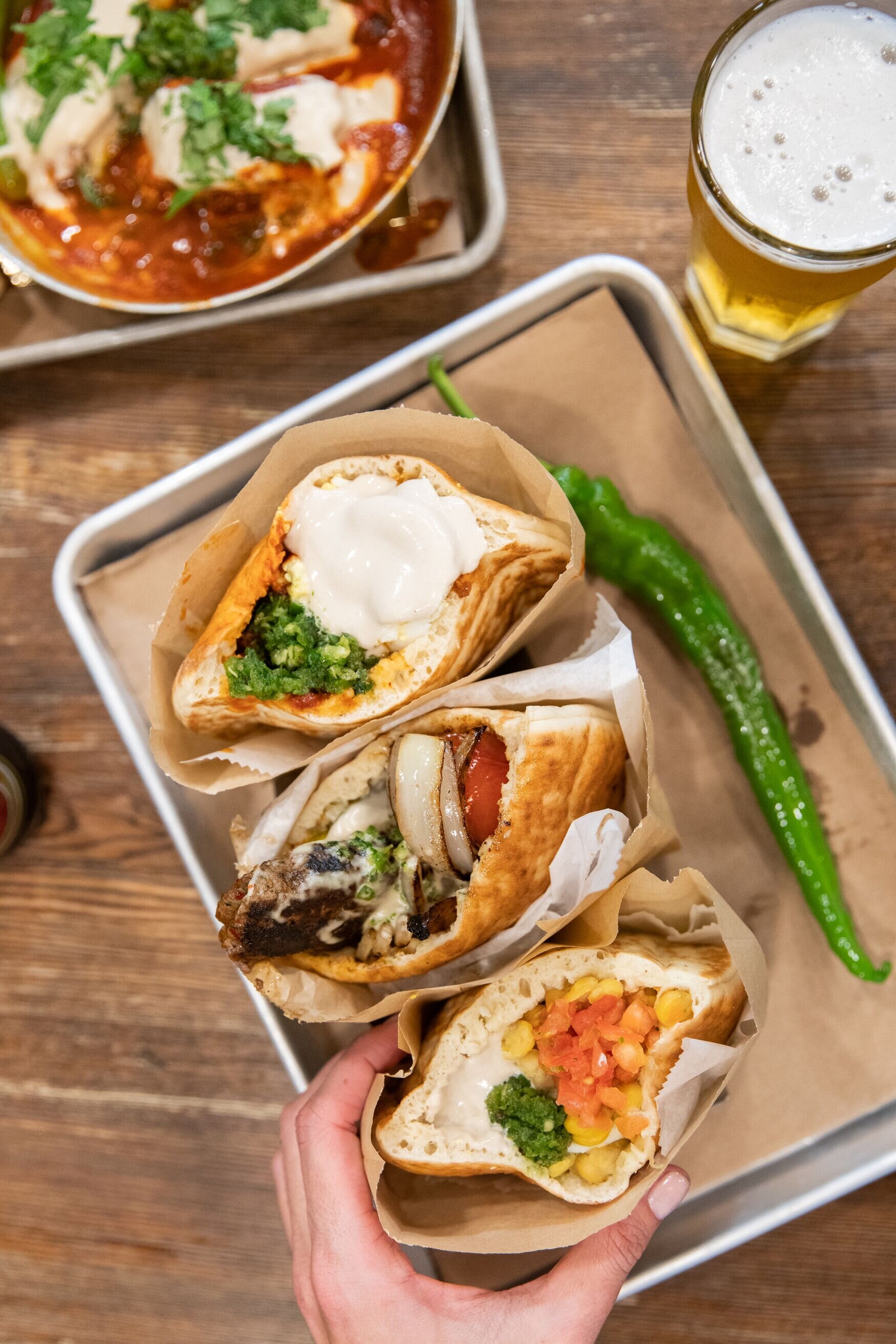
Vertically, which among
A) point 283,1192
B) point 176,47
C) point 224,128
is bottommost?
point 283,1192

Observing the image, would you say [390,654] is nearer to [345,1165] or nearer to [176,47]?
[345,1165]

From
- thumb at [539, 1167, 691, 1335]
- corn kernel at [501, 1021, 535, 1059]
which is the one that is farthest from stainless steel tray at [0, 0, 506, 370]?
thumb at [539, 1167, 691, 1335]

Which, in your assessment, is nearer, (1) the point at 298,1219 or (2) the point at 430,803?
(2) the point at 430,803

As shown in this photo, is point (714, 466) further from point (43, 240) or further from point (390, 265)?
point (43, 240)

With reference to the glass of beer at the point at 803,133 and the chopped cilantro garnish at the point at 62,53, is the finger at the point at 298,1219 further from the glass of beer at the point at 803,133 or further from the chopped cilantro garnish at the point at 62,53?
the chopped cilantro garnish at the point at 62,53

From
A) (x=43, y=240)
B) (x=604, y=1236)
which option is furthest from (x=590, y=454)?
(x=604, y=1236)

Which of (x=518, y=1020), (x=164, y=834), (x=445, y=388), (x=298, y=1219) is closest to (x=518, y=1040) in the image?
(x=518, y=1020)

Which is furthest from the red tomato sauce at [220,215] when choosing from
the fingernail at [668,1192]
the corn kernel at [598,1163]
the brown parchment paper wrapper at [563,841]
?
the fingernail at [668,1192]
